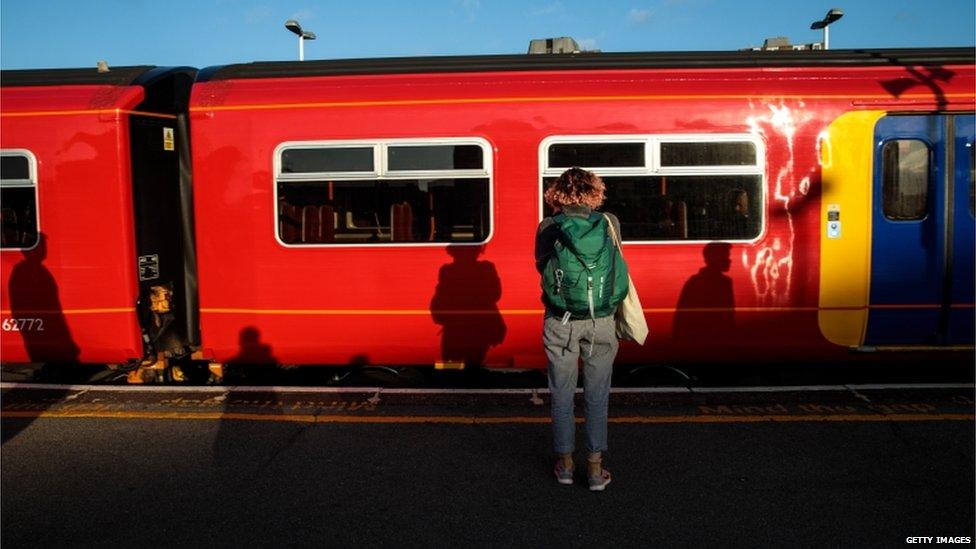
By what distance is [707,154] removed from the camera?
610cm

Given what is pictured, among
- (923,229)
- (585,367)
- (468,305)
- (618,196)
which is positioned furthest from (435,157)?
(923,229)

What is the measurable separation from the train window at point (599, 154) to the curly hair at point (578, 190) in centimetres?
199

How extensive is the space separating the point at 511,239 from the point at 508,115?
1.03m

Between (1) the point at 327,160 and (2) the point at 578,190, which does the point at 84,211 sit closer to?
(1) the point at 327,160

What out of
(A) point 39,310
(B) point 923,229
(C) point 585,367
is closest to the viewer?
(C) point 585,367

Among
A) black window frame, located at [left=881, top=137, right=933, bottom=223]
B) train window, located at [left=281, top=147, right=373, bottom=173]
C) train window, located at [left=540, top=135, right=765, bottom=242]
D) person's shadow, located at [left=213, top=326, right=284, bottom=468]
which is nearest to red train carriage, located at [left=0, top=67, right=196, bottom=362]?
person's shadow, located at [left=213, top=326, right=284, bottom=468]

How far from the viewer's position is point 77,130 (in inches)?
245

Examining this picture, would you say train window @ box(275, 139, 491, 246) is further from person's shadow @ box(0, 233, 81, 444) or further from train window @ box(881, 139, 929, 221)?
train window @ box(881, 139, 929, 221)

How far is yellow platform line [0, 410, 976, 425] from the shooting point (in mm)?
5328

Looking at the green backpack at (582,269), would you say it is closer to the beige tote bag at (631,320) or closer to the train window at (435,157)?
the beige tote bag at (631,320)

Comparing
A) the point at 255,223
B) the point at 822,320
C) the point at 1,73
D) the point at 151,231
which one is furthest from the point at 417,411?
the point at 1,73

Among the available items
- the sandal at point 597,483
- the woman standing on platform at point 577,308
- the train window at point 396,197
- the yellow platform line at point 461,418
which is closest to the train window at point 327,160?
the train window at point 396,197

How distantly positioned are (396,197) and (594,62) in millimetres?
2055

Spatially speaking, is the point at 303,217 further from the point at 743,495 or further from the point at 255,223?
the point at 743,495
